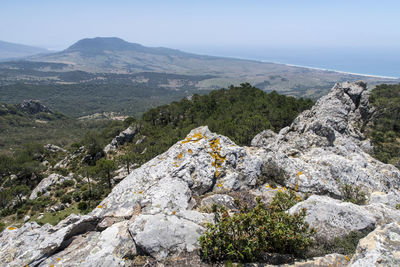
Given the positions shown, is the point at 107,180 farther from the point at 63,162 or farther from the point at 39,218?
the point at 63,162

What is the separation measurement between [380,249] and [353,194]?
9286 millimetres

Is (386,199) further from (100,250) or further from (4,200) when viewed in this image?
(4,200)

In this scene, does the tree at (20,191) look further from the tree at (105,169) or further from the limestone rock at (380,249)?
the limestone rock at (380,249)

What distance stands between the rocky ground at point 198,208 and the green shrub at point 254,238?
2.75 ft

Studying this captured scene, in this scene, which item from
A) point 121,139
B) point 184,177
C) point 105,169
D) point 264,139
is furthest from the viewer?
point 121,139

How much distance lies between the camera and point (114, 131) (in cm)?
9319

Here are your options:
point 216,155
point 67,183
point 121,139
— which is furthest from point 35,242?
point 121,139

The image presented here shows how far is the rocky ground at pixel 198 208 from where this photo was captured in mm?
9562

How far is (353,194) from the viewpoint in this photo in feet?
51.8

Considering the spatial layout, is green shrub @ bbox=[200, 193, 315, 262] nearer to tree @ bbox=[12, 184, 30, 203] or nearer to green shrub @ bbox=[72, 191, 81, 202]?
green shrub @ bbox=[72, 191, 81, 202]

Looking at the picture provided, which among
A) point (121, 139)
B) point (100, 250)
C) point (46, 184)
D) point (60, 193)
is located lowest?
point (60, 193)

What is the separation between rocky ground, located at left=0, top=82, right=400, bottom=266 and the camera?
376 inches

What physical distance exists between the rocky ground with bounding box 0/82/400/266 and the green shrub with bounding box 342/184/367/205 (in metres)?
0.12

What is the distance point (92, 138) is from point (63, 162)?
12539mm
